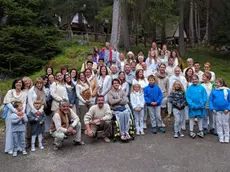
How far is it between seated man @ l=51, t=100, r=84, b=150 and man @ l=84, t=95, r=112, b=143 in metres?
A: 0.33

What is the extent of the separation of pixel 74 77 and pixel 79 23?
34.5 m

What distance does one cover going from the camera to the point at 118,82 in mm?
6934

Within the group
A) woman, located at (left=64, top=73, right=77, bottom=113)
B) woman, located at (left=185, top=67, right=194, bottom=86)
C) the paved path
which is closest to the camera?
the paved path

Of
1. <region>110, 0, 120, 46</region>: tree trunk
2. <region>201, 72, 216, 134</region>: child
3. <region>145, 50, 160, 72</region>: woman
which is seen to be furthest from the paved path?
<region>110, 0, 120, 46</region>: tree trunk

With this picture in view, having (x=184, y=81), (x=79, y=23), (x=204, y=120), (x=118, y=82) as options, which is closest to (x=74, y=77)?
(x=118, y=82)

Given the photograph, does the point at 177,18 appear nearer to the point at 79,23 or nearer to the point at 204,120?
the point at 204,120

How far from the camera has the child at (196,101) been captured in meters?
6.82

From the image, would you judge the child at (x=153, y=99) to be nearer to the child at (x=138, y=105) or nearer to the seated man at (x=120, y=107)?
the child at (x=138, y=105)

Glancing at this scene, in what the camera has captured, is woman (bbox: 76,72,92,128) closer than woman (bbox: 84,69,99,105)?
Result: Yes

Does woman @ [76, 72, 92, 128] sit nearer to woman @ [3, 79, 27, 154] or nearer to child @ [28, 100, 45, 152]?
child @ [28, 100, 45, 152]

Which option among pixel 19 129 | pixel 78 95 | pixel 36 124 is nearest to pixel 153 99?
pixel 78 95

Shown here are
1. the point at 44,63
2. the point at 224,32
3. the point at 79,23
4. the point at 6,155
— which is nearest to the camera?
the point at 6,155

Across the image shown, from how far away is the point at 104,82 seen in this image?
744 centimetres

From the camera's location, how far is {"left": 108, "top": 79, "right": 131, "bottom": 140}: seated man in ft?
21.6
